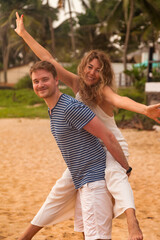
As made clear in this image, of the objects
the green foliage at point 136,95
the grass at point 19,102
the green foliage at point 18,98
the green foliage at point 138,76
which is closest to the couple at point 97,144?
the green foliage at point 136,95

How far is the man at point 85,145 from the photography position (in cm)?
234

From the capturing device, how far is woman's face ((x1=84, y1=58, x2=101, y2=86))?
2639 millimetres

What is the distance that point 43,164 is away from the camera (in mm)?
8102

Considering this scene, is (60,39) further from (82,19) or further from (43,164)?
(43,164)

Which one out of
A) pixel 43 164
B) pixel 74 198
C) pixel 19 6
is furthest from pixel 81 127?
pixel 19 6

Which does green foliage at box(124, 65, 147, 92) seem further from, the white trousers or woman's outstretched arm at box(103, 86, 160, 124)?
woman's outstretched arm at box(103, 86, 160, 124)

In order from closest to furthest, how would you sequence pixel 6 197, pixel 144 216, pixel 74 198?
pixel 74 198
pixel 144 216
pixel 6 197

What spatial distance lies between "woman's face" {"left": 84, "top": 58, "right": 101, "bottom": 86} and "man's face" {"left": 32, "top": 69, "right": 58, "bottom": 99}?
1.02 ft

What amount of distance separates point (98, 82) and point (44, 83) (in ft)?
1.46

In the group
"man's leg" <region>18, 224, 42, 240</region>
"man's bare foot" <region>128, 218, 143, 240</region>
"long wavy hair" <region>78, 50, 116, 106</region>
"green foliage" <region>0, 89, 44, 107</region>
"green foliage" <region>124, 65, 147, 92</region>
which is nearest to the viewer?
"man's bare foot" <region>128, 218, 143, 240</region>

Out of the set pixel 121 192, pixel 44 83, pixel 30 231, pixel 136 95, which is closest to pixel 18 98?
pixel 136 95

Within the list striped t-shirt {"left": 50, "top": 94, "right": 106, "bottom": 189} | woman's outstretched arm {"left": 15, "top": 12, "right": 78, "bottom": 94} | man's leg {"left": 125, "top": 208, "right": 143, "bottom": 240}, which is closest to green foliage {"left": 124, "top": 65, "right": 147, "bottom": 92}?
woman's outstretched arm {"left": 15, "top": 12, "right": 78, "bottom": 94}

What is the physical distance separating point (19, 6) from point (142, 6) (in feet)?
45.8

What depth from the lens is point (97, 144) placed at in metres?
2.46
